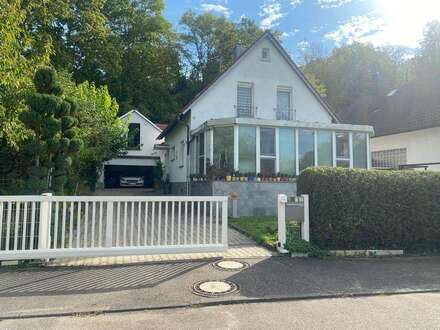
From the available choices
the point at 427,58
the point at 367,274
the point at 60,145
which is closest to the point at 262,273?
the point at 367,274

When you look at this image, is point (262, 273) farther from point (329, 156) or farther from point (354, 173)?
point (329, 156)

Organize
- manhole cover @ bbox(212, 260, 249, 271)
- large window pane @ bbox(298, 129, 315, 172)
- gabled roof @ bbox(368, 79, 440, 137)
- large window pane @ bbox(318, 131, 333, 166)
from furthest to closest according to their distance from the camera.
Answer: gabled roof @ bbox(368, 79, 440, 137) → large window pane @ bbox(318, 131, 333, 166) → large window pane @ bbox(298, 129, 315, 172) → manhole cover @ bbox(212, 260, 249, 271)

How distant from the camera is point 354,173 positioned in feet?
23.8

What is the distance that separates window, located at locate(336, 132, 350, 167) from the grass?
476cm

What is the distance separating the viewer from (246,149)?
12391 mm

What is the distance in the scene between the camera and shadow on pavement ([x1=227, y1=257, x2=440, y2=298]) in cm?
494

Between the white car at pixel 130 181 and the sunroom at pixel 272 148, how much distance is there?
565 inches

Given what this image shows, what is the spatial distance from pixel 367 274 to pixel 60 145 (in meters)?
7.01

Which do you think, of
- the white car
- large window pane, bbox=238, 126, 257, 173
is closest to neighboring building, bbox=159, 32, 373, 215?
large window pane, bbox=238, 126, 257, 173

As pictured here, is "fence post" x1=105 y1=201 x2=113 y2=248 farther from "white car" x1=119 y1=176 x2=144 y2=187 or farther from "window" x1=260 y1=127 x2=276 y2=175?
"white car" x1=119 y1=176 x2=144 y2=187

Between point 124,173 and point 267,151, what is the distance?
1842 cm

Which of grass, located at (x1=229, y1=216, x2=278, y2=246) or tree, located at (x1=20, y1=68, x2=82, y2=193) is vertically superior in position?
tree, located at (x1=20, y1=68, x2=82, y2=193)

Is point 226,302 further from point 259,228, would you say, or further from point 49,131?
point 49,131

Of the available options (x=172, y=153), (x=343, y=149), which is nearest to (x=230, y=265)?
(x=343, y=149)
